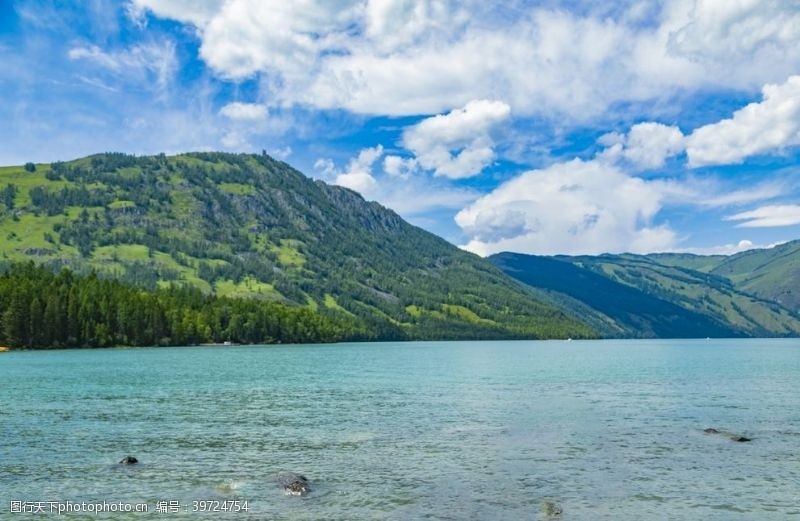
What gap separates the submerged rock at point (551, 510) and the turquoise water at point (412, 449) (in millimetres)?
463

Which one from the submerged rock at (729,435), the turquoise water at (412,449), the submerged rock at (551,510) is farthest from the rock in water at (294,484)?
the submerged rock at (729,435)

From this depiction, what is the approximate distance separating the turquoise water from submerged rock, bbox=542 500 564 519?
46cm

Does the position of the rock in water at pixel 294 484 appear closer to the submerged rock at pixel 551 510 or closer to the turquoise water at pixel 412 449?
the turquoise water at pixel 412 449

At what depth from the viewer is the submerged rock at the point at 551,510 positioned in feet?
119

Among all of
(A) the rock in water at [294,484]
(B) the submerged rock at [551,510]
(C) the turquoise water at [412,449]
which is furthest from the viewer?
(A) the rock in water at [294,484]

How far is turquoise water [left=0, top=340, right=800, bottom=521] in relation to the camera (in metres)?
39.7

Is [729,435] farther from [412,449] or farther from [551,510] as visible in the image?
[551,510]

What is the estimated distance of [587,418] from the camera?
74938mm

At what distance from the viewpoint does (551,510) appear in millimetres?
37219

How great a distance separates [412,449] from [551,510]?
66.6 feet

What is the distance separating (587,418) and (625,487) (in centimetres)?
3271

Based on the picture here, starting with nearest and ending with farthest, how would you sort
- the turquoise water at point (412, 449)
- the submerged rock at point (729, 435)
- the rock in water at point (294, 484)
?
the turquoise water at point (412, 449) → the rock in water at point (294, 484) → the submerged rock at point (729, 435)

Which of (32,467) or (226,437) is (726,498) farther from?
(32,467)

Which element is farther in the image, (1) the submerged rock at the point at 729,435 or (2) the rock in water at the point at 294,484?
(1) the submerged rock at the point at 729,435
